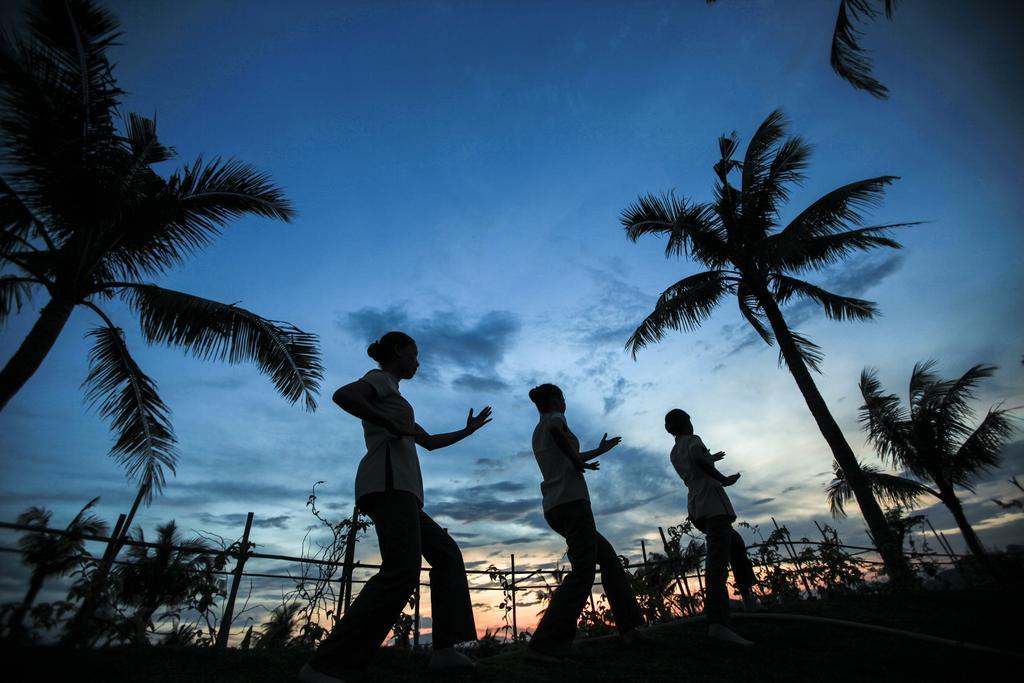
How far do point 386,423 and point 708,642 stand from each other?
2872mm

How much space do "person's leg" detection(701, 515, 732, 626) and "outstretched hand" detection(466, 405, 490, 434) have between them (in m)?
2.11

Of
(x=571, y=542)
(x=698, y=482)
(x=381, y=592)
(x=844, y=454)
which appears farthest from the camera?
(x=844, y=454)

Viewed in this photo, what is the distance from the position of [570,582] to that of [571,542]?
A: 243 mm

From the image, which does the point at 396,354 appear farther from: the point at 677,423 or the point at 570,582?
the point at 677,423

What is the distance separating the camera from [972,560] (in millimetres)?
12312

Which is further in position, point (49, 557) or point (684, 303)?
point (684, 303)

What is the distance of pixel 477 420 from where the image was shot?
288cm

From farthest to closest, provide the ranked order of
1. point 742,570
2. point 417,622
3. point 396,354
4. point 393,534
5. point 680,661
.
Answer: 1. point 417,622
2. point 742,570
3. point 680,661
4. point 396,354
5. point 393,534

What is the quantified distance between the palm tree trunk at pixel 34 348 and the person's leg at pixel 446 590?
4770 mm

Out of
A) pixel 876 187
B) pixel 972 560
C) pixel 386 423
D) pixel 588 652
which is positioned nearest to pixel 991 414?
pixel 972 560

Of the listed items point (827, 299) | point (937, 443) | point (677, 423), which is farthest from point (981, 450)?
point (677, 423)

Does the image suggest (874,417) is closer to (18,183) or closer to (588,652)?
(588,652)

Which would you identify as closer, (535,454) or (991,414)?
(535,454)

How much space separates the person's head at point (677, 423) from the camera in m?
4.25
